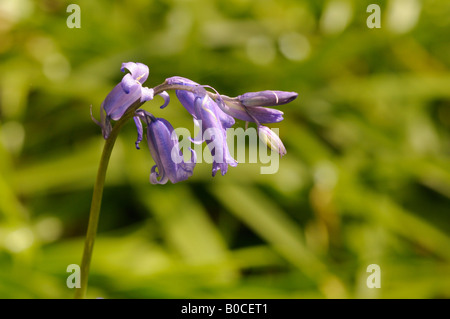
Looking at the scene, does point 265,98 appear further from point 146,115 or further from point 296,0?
point 296,0

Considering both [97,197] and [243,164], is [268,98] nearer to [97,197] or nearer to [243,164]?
[97,197]

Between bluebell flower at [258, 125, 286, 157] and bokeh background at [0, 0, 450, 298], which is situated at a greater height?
bokeh background at [0, 0, 450, 298]

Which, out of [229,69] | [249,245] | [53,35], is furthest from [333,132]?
[53,35]

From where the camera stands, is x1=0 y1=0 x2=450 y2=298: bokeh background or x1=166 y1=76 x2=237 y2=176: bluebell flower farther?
x1=0 y1=0 x2=450 y2=298: bokeh background

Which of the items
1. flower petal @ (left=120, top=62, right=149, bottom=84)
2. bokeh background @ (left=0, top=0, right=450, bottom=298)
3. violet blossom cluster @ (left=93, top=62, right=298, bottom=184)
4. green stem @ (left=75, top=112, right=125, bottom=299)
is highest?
bokeh background @ (left=0, top=0, right=450, bottom=298)

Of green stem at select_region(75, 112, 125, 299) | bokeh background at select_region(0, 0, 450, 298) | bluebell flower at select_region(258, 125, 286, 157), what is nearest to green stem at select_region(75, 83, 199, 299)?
green stem at select_region(75, 112, 125, 299)

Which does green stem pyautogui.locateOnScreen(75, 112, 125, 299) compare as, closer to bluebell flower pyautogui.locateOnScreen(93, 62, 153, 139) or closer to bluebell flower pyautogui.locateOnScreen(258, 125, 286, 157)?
bluebell flower pyautogui.locateOnScreen(93, 62, 153, 139)

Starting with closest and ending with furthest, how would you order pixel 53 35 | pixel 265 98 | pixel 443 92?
1. pixel 265 98
2. pixel 443 92
3. pixel 53 35
